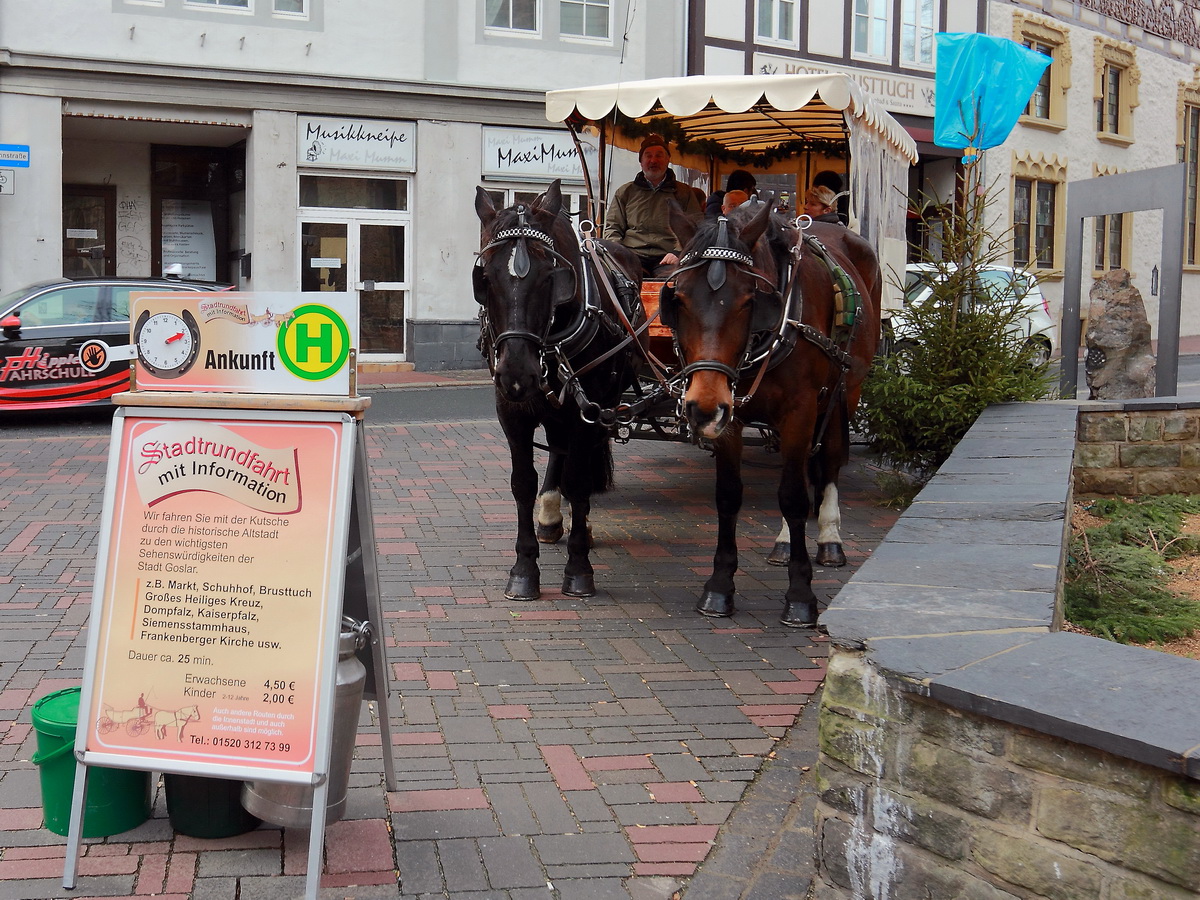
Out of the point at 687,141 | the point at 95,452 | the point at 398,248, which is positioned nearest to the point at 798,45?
the point at 398,248

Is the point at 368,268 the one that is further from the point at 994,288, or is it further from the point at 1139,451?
the point at 1139,451

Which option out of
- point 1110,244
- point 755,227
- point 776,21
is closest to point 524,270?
point 755,227

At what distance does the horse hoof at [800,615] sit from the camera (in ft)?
19.7

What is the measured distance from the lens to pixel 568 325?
6.17 m

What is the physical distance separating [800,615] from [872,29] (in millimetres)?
21473

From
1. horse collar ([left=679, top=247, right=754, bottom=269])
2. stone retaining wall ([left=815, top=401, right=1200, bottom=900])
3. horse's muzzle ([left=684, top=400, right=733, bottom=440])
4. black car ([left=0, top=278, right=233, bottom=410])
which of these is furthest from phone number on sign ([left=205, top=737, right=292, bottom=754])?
black car ([left=0, top=278, right=233, bottom=410])

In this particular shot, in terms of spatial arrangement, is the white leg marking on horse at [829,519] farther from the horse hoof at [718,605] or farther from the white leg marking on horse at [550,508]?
the white leg marking on horse at [550,508]

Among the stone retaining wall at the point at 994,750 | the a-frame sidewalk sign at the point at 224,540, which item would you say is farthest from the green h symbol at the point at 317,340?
the stone retaining wall at the point at 994,750

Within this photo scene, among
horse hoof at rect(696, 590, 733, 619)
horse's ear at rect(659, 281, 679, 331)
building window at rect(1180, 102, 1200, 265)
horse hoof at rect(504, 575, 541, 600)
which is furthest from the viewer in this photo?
building window at rect(1180, 102, 1200, 265)

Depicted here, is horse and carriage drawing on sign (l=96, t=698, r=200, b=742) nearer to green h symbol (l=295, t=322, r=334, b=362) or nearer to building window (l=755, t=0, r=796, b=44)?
green h symbol (l=295, t=322, r=334, b=362)

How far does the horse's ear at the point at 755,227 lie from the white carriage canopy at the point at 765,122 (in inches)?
83.2

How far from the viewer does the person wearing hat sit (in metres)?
8.17

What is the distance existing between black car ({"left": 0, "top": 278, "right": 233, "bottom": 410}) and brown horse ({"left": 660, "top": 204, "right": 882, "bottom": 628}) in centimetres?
830

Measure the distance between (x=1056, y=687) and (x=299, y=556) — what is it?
2015 mm
